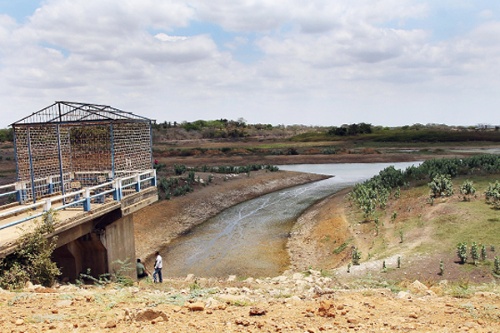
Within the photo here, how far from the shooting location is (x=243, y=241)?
76.9 feet

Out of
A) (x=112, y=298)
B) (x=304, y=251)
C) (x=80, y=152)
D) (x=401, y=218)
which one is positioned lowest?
(x=304, y=251)

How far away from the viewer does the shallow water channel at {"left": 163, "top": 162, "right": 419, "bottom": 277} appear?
62.2 feet

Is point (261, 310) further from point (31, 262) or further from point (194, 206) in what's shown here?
point (194, 206)

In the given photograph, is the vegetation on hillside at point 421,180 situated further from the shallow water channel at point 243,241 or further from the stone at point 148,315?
the stone at point 148,315

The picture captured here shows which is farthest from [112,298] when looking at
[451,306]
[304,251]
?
[304,251]

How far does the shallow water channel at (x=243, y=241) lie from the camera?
62.2 feet

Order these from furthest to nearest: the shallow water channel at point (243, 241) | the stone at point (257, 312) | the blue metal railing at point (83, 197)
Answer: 1. the shallow water channel at point (243, 241)
2. the blue metal railing at point (83, 197)
3. the stone at point (257, 312)

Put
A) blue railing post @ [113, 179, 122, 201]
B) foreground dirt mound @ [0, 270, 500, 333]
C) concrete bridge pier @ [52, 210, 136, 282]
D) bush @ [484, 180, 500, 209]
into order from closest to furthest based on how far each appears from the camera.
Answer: foreground dirt mound @ [0, 270, 500, 333], concrete bridge pier @ [52, 210, 136, 282], blue railing post @ [113, 179, 122, 201], bush @ [484, 180, 500, 209]

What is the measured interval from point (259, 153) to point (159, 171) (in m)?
33.2

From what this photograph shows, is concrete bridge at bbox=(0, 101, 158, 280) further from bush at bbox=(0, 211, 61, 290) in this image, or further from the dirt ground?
the dirt ground

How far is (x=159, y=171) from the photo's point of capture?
44.0m

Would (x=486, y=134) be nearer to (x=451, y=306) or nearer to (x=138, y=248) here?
(x=138, y=248)

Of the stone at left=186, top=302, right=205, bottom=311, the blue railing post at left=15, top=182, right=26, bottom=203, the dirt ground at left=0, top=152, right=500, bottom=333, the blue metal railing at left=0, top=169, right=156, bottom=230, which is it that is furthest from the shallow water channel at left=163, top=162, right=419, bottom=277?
the stone at left=186, top=302, right=205, bottom=311

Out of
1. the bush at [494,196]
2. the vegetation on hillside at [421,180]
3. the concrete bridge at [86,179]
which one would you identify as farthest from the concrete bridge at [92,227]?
the bush at [494,196]
